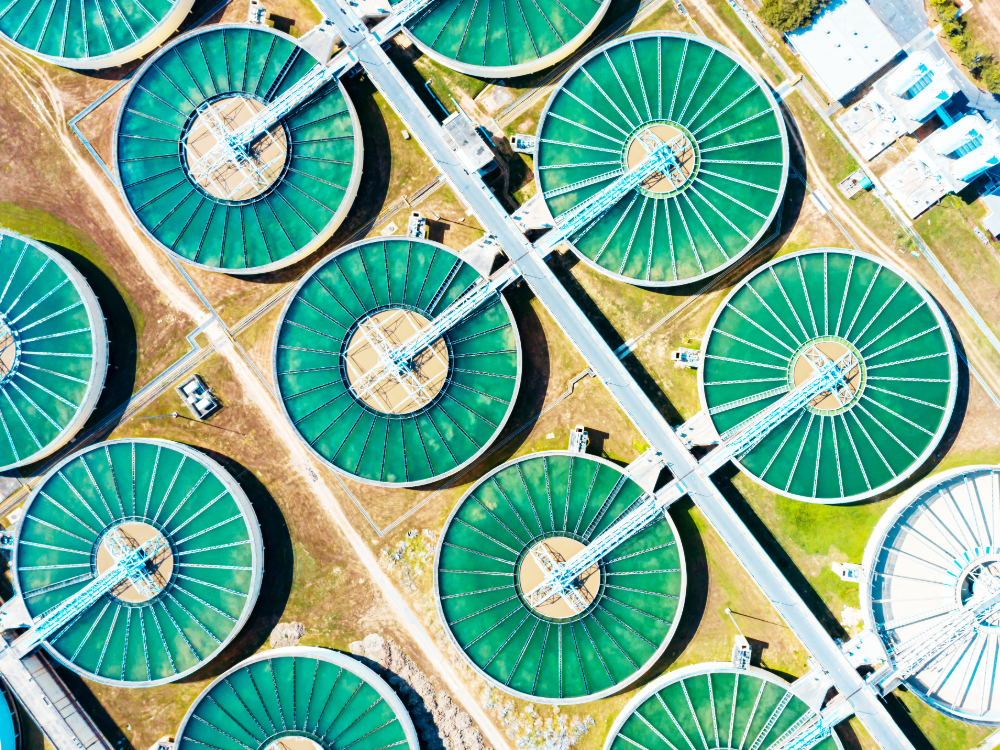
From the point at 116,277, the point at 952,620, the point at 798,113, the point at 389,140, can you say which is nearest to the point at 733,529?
the point at 952,620

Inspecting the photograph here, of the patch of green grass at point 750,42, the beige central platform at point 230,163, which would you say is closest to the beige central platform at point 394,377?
the beige central platform at point 230,163

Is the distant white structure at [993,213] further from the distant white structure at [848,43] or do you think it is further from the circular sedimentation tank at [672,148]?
the circular sedimentation tank at [672,148]

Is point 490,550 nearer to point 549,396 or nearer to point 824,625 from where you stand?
point 549,396

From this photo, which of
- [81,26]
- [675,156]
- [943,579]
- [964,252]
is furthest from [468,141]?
[943,579]

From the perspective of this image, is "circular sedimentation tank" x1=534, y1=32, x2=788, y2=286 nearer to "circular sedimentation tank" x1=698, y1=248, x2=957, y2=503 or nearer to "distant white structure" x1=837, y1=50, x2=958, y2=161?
"circular sedimentation tank" x1=698, y1=248, x2=957, y2=503

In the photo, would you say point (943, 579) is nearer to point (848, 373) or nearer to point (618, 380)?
point (848, 373)
